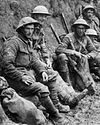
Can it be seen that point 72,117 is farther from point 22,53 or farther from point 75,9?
point 75,9

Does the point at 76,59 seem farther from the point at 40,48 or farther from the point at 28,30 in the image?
the point at 28,30

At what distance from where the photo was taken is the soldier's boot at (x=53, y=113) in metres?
6.83

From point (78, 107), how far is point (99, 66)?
7.48ft

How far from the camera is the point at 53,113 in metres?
7.02

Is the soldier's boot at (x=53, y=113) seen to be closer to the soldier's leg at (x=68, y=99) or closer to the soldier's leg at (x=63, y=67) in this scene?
the soldier's leg at (x=68, y=99)

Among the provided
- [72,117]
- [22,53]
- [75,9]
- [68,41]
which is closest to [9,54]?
[22,53]

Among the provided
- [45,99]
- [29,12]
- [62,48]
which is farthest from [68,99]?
[29,12]

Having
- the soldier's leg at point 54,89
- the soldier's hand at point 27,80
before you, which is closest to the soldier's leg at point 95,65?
the soldier's leg at point 54,89

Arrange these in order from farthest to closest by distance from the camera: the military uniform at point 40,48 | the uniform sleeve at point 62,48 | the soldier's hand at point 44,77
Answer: the uniform sleeve at point 62,48, the military uniform at point 40,48, the soldier's hand at point 44,77

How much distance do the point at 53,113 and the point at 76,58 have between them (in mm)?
2502

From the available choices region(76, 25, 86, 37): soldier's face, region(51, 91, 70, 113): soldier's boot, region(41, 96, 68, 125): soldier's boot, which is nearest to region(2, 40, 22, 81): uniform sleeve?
region(41, 96, 68, 125): soldier's boot

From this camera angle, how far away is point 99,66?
10031 mm

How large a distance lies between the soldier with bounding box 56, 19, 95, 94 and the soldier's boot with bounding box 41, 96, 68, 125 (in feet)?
6.16

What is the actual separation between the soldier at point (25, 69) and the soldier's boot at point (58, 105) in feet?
1.04
